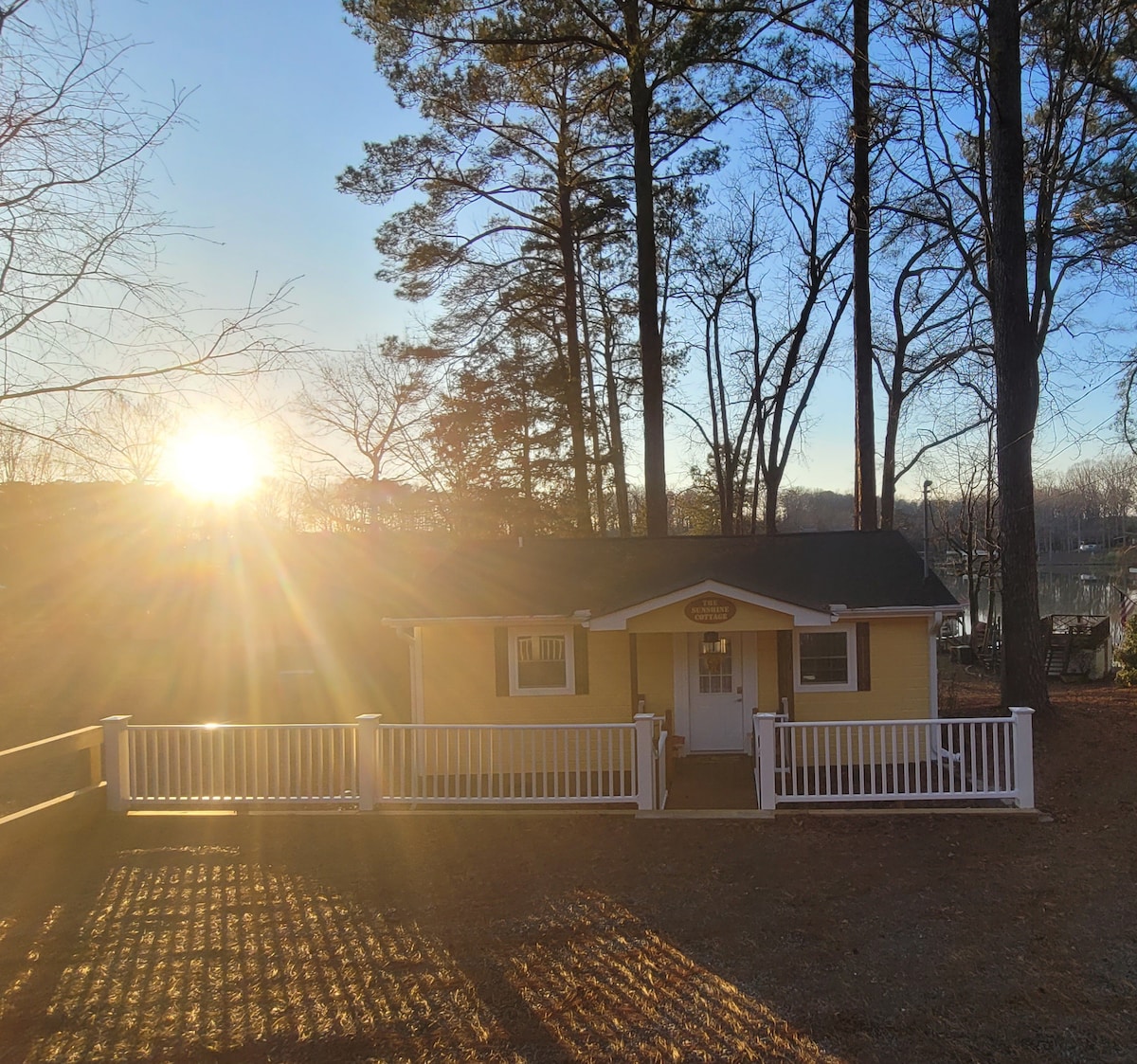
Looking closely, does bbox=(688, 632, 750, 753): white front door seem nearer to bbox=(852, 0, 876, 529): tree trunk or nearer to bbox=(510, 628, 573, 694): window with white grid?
bbox=(510, 628, 573, 694): window with white grid

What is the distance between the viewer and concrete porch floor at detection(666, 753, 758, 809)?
28.2ft

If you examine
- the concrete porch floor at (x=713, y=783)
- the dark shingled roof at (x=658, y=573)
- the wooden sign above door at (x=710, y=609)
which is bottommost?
the concrete porch floor at (x=713, y=783)

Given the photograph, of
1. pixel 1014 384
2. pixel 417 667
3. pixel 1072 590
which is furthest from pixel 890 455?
pixel 1072 590

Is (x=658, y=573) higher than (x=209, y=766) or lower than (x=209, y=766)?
higher

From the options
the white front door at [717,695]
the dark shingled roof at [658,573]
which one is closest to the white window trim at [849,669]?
the dark shingled roof at [658,573]

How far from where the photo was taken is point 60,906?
6.02 metres

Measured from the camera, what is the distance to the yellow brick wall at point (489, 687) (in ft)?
34.4

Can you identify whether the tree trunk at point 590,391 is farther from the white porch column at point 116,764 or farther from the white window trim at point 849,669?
the white porch column at point 116,764

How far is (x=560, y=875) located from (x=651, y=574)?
5.59 m

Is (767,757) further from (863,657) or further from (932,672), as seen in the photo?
(932,672)

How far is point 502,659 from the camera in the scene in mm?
10461

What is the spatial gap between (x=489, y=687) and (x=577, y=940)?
5.33 metres

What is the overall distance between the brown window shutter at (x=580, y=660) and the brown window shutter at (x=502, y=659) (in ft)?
2.80

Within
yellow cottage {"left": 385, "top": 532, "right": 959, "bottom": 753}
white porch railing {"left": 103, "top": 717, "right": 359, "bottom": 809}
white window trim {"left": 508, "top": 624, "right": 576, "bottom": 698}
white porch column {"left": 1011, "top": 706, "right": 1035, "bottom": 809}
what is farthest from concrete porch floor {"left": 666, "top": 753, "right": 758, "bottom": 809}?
white porch railing {"left": 103, "top": 717, "right": 359, "bottom": 809}
